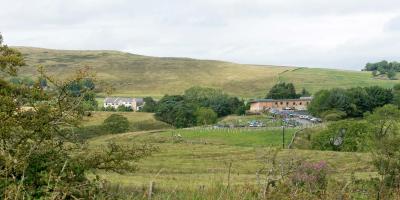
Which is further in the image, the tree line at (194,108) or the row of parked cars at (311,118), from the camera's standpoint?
the tree line at (194,108)

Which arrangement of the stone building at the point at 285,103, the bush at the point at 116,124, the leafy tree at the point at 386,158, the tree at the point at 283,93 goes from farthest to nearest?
the tree at the point at 283,93, the stone building at the point at 285,103, the bush at the point at 116,124, the leafy tree at the point at 386,158

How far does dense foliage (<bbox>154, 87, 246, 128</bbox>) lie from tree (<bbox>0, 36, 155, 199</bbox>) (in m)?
106

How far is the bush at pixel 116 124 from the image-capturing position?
112 metres

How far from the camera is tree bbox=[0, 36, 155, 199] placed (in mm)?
7421

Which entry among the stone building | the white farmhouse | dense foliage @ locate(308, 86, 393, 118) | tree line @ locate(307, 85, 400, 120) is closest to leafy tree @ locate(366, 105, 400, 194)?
tree line @ locate(307, 85, 400, 120)

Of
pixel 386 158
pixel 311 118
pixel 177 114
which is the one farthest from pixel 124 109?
pixel 386 158

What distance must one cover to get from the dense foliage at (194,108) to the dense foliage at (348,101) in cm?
2042

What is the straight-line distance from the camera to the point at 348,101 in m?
124

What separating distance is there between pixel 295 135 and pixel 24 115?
3529 inches

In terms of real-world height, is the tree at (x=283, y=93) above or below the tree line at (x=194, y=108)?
above

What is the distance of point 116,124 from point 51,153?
105 meters

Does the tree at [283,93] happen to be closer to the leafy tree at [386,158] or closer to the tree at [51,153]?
the leafy tree at [386,158]

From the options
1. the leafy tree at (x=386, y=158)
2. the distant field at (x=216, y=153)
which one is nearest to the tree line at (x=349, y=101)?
the distant field at (x=216, y=153)

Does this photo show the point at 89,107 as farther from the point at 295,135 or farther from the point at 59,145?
the point at 295,135
